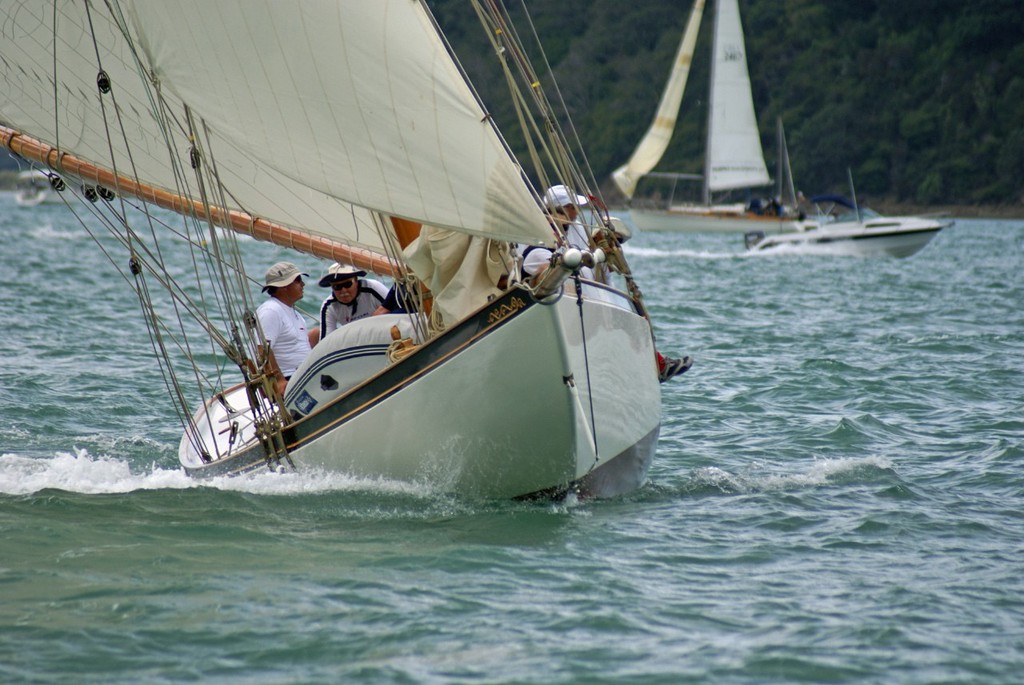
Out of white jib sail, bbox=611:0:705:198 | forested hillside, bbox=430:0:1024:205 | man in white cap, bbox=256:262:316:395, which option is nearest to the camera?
man in white cap, bbox=256:262:316:395

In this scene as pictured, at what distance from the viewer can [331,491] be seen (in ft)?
25.3

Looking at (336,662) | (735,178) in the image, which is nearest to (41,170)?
(336,662)

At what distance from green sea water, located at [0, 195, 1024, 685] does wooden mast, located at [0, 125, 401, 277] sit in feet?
5.80

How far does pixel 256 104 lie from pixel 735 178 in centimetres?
4556

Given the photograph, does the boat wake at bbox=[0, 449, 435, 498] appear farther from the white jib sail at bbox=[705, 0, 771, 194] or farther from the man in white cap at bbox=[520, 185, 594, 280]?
the white jib sail at bbox=[705, 0, 771, 194]

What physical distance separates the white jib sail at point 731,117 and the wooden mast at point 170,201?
40.5m

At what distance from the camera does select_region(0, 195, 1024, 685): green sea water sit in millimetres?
5301

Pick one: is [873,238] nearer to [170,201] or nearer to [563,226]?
[170,201]

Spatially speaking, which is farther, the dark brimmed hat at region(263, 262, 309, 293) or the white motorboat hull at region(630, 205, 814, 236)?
the white motorboat hull at region(630, 205, 814, 236)

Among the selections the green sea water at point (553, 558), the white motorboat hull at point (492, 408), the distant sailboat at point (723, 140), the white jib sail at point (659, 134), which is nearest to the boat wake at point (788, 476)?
the green sea water at point (553, 558)

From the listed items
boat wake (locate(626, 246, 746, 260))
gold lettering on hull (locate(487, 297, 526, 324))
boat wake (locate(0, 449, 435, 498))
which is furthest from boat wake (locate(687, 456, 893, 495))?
boat wake (locate(626, 246, 746, 260))

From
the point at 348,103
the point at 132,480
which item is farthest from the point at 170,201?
the point at 348,103

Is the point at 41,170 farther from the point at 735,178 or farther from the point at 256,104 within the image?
the point at 735,178

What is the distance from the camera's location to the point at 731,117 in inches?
1960
